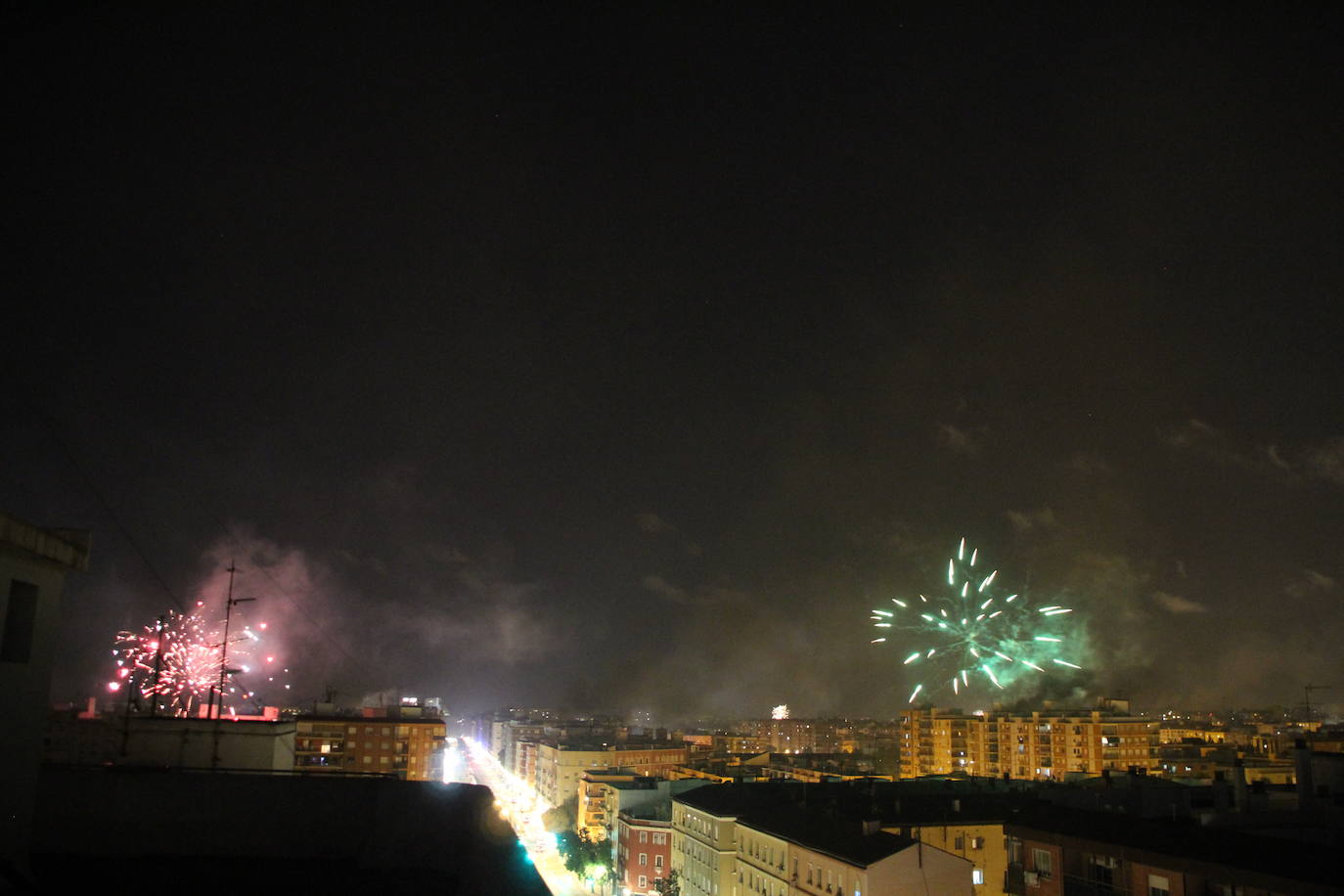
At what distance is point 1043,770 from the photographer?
87000mm

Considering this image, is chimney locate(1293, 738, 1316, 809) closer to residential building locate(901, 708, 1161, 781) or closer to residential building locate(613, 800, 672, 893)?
residential building locate(613, 800, 672, 893)

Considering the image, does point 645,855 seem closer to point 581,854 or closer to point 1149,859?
point 581,854

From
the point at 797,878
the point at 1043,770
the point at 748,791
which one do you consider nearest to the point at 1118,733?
the point at 1043,770

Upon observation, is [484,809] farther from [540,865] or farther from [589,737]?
[589,737]

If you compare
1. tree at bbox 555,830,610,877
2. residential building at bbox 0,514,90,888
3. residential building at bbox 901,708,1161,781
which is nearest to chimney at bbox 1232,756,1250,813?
residential building at bbox 0,514,90,888

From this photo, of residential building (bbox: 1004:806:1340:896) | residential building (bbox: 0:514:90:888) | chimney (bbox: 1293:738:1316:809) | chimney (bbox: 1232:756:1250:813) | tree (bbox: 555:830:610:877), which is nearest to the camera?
residential building (bbox: 0:514:90:888)

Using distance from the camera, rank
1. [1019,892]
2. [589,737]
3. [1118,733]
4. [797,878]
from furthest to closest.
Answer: [589,737], [1118,733], [797,878], [1019,892]

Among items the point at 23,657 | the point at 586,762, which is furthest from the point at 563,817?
the point at 23,657

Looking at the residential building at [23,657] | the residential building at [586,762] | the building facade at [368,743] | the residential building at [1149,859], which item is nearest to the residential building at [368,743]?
the building facade at [368,743]

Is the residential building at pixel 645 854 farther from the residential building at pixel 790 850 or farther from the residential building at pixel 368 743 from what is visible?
the residential building at pixel 368 743

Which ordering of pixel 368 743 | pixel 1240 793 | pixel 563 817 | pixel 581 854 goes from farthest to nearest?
pixel 563 817 < pixel 368 743 < pixel 581 854 < pixel 1240 793

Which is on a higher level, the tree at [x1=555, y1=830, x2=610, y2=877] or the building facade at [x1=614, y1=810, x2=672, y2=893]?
the building facade at [x1=614, y1=810, x2=672, y2=893]

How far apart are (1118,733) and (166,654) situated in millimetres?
83144

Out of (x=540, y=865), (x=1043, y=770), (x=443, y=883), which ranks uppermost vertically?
(x=443, y=883)
